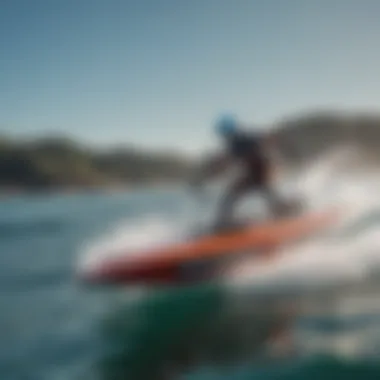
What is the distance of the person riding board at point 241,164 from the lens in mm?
2834

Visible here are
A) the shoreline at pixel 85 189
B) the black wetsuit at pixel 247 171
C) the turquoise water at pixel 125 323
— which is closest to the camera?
the turquoise water at pixel 125 323

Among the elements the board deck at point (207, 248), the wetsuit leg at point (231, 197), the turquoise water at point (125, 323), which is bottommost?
the turquoise water at point (125, 323)

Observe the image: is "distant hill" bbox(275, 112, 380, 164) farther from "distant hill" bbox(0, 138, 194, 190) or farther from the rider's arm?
"distant hill" bbox(0, 138, 194, 190)

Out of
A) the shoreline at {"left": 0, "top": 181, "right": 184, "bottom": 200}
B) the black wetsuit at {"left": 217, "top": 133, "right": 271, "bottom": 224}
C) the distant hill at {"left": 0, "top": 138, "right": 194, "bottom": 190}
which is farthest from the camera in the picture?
the black wetsuit at {"left": 217, "top": 133, "right": 271, "bottom": 224}

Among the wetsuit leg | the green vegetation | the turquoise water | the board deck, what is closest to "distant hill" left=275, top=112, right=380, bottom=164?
the green vegetation

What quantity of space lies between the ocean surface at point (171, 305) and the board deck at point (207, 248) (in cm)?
6

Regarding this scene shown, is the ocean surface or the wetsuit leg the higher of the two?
the wetsuit leg

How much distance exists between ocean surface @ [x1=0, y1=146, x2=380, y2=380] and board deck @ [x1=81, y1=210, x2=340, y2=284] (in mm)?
59

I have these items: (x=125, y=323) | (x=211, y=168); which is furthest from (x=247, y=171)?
(x=125, y=323)

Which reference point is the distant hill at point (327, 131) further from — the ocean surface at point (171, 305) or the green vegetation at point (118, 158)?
the ocean surface at point (171, 305)

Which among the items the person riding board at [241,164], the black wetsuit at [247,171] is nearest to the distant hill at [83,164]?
the person riding board at [241,164]

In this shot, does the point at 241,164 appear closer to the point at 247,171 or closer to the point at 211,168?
the point at 247,171

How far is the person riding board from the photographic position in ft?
9.30

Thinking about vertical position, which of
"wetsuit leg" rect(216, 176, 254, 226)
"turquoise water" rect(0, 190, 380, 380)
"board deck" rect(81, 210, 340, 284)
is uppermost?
"wetsuit leg" rect(216, 176, 254, 226)
